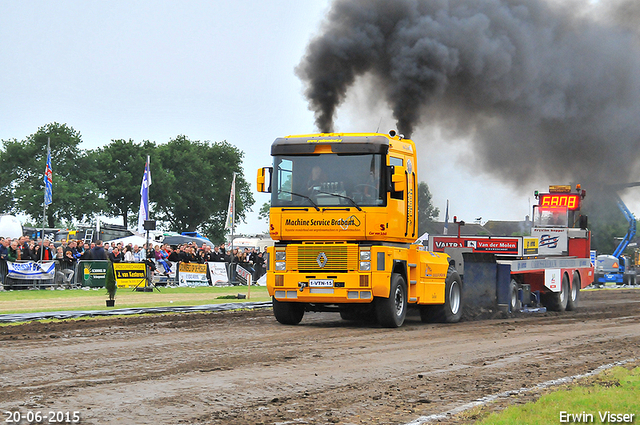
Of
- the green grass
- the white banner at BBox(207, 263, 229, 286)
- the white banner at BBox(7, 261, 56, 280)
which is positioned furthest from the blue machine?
the green grass

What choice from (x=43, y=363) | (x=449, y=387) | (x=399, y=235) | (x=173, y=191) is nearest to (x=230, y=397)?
(x=449, y=387)

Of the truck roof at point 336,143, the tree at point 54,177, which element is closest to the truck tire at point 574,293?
the truck roof at point 336,143

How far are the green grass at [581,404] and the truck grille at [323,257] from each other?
6413 mm

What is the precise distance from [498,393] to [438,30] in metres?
15.0

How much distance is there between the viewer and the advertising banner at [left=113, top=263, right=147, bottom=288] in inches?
1083

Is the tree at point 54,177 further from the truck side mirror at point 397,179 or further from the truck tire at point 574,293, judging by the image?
the truck side mirror at point 397,179

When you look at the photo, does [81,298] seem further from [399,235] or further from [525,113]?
[525,113]

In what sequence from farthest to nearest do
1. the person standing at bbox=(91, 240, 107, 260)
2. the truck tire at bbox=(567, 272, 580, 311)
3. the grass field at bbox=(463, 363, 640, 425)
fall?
the person standing at bbox=(91, 240, 107, 260), the truck tire at bbox=(567, 272, 580, 311), the grass field at bbox=(463, 363, 640, 425)

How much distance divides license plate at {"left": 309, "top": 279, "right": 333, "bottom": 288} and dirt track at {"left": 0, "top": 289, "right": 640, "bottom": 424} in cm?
84

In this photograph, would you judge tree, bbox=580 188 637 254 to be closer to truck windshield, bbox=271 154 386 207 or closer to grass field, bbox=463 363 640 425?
truck windshield, bbox=271 154 386 207

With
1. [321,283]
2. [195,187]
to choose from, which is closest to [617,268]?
[321,283]

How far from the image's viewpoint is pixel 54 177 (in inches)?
3297

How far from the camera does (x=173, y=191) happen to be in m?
89.8

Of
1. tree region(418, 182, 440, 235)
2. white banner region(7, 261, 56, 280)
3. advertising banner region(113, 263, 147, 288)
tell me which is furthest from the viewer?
advertising banner region(113, 263, 147, 288)
